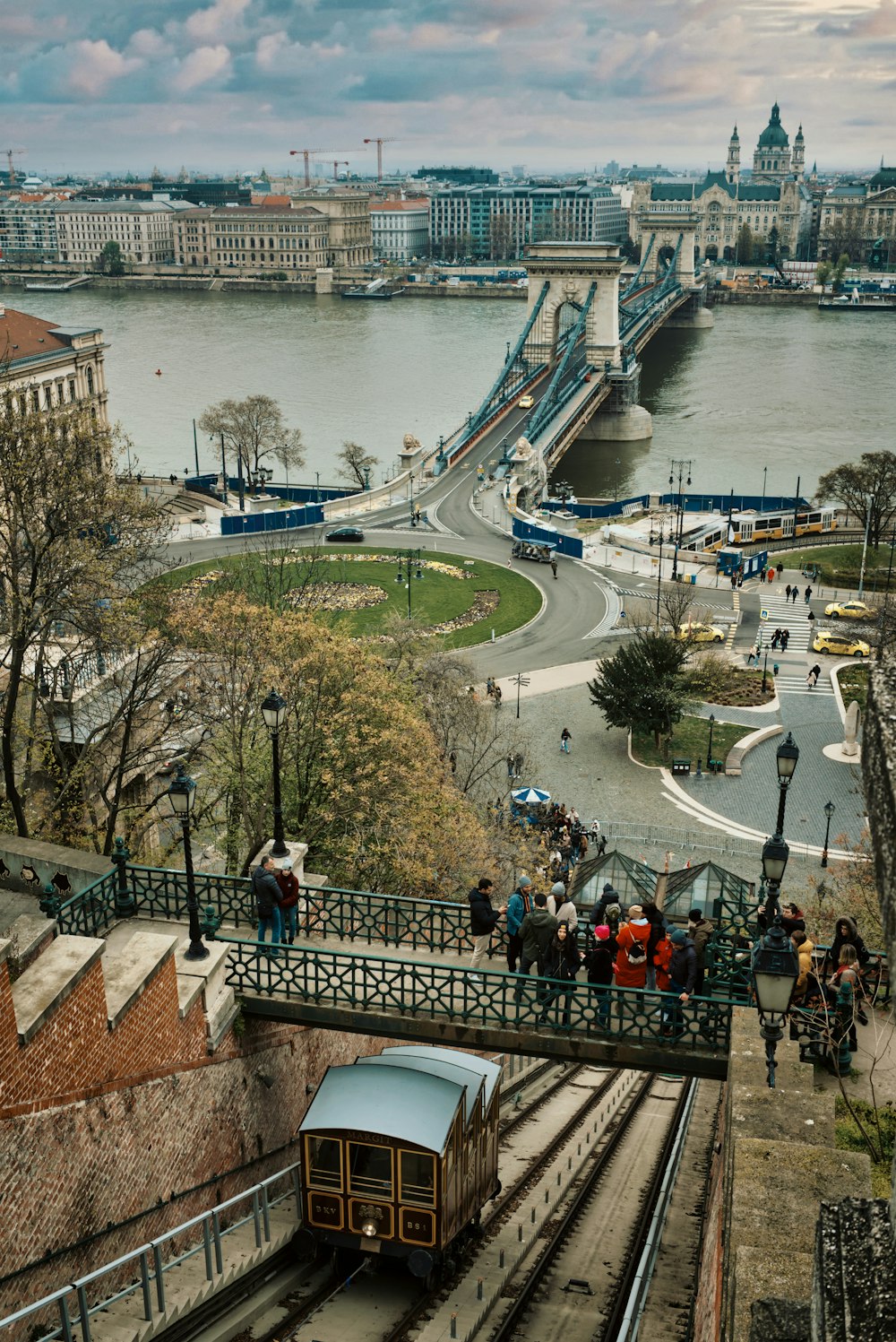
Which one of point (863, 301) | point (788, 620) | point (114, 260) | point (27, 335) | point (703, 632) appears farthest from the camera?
point (114, 260)

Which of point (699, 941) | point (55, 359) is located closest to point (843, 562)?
point (55, 359)

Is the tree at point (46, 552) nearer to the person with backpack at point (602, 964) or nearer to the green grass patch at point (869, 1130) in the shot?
the person with backpack at point (602, 964)

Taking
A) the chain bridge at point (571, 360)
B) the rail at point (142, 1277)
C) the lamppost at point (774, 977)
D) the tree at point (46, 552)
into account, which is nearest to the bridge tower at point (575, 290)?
the chain bridge at point (571, 360)

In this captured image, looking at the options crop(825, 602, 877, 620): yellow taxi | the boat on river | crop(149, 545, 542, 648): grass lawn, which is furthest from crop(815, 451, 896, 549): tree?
the boat on river

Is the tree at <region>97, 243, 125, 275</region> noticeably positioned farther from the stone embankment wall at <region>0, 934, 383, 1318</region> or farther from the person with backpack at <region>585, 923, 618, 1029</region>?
the person with backpack at <region>585, 923, 618, 1029</region>

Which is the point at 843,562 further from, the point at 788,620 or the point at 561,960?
the point at 561,960

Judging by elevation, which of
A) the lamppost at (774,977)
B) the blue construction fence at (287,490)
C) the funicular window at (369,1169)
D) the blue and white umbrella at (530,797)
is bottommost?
the blue construction fence at (287,490)
